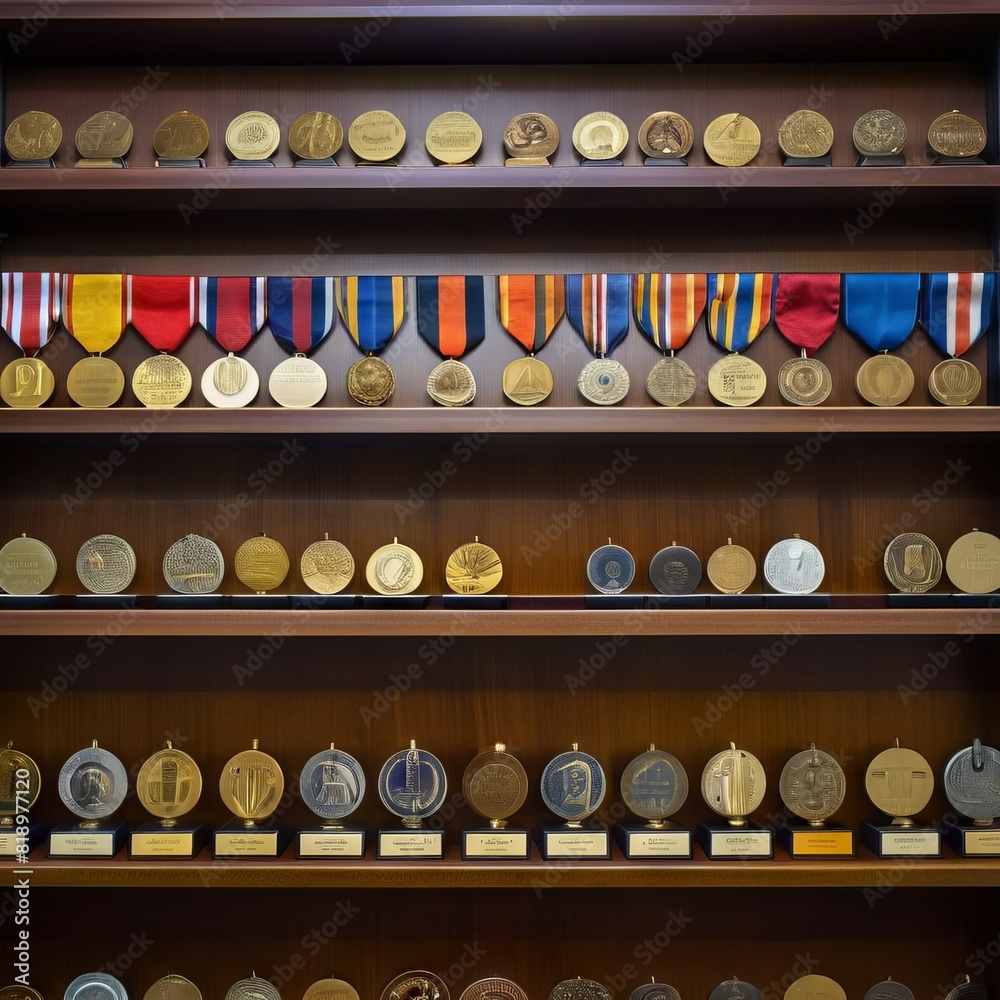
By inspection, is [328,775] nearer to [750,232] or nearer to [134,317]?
[134,317]

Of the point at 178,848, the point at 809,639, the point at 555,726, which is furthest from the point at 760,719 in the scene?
the point at 178,848

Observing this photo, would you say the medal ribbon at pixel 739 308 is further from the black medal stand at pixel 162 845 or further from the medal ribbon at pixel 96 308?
the black medal stand at pixel 162 845

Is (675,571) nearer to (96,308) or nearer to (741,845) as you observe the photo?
(741,845)

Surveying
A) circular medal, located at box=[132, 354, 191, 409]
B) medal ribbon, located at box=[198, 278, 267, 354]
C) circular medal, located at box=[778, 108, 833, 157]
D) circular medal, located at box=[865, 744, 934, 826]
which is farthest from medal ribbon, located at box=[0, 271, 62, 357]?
circular medal, located at box=[865, 744, 934, 826]

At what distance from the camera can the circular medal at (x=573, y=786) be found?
7.97ft

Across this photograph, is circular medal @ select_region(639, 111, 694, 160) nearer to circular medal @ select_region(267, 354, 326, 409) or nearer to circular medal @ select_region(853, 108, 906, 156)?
circular medal @ select_region(853, 108, 906, 156)

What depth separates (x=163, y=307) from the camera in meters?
2.58

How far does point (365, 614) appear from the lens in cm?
229

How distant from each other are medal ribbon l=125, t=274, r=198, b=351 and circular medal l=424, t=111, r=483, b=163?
78 centimetres

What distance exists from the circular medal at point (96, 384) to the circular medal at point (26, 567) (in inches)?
16.4

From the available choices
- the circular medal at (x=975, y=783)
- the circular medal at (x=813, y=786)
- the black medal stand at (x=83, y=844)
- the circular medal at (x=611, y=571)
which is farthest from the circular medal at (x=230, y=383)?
the circular medal at (x=975, y=783)

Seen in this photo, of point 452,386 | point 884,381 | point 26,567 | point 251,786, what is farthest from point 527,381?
point 26,567

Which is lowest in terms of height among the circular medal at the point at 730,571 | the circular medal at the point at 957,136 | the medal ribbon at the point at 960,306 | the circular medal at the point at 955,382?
the circular medal at the point at 730,571

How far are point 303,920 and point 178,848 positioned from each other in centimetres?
45
